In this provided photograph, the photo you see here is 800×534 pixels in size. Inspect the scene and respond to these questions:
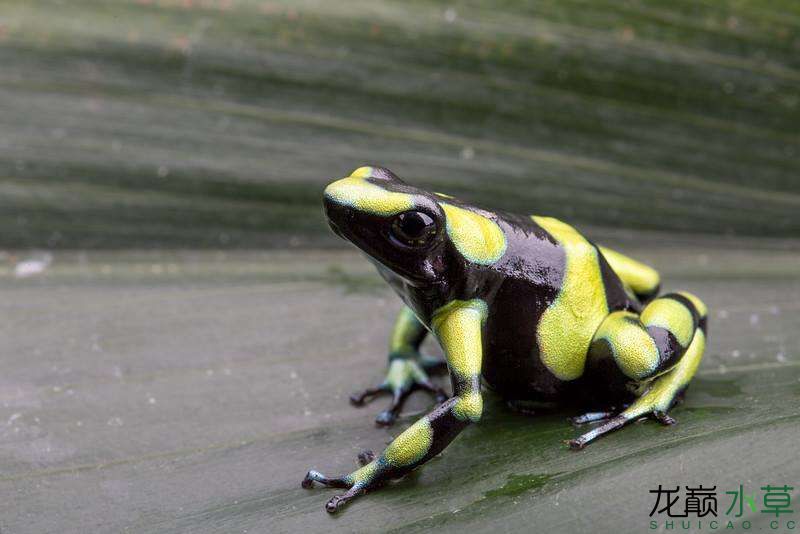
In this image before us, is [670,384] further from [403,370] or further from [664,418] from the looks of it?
[403,370]

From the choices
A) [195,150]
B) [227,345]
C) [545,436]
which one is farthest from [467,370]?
[195,150]

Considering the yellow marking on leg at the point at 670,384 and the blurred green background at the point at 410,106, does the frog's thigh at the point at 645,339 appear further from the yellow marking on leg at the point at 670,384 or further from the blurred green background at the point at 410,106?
the blurred green background at the point at 410,106

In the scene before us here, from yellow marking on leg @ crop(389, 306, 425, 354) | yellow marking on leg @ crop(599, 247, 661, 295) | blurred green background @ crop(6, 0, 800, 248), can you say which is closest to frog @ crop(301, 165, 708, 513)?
yellow marking on leg @ crop(599, 247, 661, 295)

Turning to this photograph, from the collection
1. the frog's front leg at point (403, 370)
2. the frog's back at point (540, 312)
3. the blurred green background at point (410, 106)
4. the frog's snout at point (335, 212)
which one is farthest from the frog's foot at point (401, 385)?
the blurred green background at point (410, 106)

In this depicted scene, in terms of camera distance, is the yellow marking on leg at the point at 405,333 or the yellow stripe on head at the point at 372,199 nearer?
the yellow stripe on head at the point at 372,199

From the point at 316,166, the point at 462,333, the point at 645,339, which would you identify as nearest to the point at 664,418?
the point at 645,339
